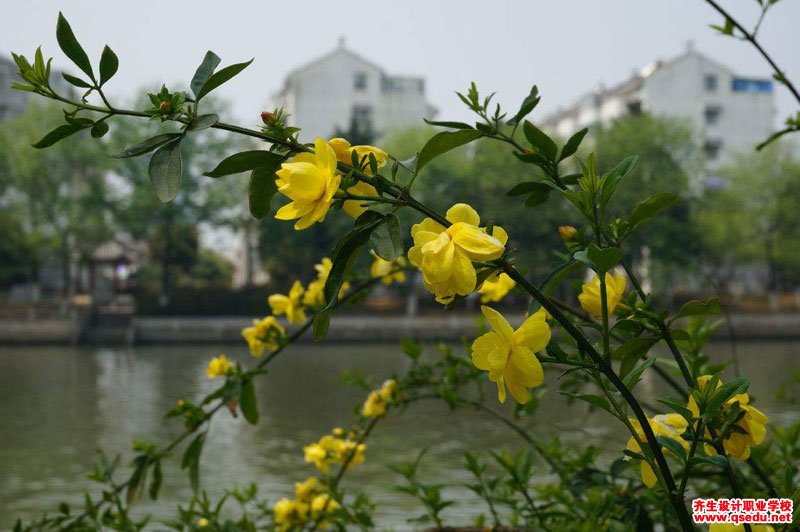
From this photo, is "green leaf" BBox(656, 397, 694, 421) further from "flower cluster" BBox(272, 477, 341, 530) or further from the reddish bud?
"flower cluster" BBox(272, 477, 341, 530)

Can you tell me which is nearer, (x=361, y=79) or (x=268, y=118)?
(x=268, y=118)

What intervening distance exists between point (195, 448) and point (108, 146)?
2318 cm

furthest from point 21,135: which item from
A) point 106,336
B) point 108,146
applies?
point 106,336

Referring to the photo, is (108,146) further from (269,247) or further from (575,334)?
(575,334)

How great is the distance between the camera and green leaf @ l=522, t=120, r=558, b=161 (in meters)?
0.83

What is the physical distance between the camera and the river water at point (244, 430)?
4.63 metres

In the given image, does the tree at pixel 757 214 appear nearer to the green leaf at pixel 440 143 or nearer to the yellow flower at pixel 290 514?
the yellow flower at pixel 290 514

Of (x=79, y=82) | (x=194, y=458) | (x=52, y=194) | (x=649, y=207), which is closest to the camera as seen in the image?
(x=79, y=82)

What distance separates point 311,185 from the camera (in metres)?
0.64

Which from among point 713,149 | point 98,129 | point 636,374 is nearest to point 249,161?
point 98,129

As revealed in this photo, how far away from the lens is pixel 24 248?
24.0 metres

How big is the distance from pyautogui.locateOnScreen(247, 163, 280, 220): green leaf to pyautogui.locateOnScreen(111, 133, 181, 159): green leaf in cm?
7

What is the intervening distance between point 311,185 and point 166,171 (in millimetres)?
126

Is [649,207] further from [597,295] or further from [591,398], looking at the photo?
[591,398]
